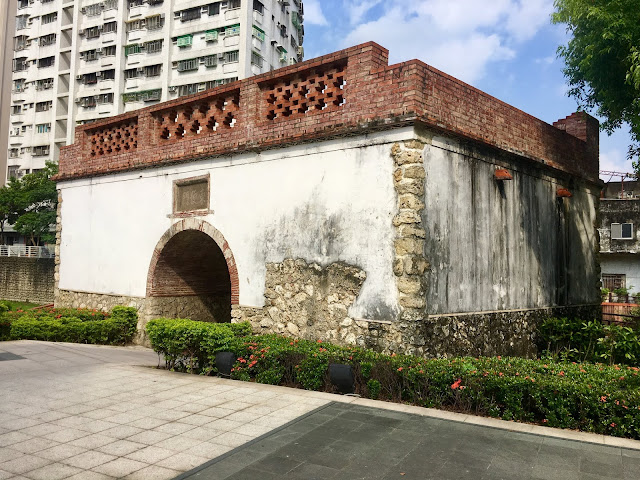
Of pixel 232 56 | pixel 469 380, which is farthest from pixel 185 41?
pixel 469 380

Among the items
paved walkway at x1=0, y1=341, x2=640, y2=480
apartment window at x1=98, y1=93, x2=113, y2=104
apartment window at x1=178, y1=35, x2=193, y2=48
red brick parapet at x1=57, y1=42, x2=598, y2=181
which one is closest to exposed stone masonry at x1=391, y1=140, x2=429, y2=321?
red brick parapet at x1=57, y1=42, x2=598, y2=181

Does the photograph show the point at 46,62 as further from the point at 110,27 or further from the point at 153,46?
the point at 153,46

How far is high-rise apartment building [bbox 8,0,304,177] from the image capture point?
34375mm

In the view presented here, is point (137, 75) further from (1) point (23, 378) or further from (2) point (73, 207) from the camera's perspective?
(1) point (23, 378)

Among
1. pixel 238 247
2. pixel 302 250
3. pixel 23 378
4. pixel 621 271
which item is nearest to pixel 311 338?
pixel 302 250

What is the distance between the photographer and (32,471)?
13.8 ft

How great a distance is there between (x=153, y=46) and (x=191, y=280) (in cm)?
2982

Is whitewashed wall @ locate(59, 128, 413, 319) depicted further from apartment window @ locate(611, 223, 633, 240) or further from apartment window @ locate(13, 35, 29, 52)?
apartment window @ locate(13, 35, 29, 52)

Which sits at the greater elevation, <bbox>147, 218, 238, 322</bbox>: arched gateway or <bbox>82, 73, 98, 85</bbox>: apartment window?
<bbox>82, 73, 98, 85</bbox>: apartment window

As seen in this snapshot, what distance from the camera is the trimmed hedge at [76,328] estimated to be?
11.6 m

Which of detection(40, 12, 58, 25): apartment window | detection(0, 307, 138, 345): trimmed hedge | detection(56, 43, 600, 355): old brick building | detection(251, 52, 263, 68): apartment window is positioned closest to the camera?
detection(56, 43, 600, 355): old brick building

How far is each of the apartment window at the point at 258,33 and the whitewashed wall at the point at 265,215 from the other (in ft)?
77.9

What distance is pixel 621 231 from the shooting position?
27828 millimetres

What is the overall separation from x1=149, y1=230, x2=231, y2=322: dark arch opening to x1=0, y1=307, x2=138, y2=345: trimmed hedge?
749mm
